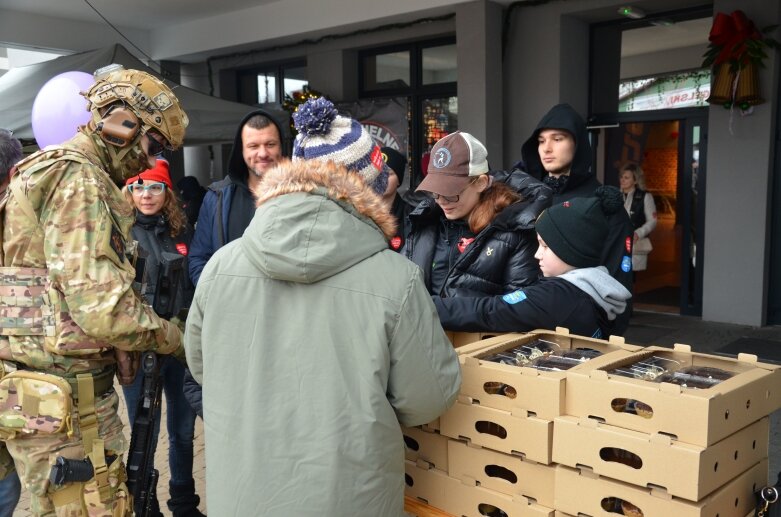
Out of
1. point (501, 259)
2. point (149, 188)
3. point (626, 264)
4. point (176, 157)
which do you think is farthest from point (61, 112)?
point (176, 157)

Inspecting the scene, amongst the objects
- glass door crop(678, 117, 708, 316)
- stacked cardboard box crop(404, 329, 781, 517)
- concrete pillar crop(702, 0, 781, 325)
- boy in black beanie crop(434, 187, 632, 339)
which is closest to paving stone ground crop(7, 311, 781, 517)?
concrete pillar crop(702, 0, 781, 325)

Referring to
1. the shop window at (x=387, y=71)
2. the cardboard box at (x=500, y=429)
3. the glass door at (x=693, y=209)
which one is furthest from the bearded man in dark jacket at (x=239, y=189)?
the shop window at (x=387, y=71)

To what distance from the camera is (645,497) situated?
1586 mm

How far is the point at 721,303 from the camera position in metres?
7.17

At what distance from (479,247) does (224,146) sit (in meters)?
10.1

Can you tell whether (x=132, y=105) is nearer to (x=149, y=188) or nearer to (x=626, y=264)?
(x=149, y=188)

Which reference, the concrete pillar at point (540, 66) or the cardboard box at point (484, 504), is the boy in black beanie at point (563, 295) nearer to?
the cardboard box at point (484, 504)

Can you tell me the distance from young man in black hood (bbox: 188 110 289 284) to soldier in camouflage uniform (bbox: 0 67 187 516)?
1001 mm

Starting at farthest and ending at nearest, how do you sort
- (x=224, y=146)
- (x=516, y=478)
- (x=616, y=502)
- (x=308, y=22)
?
1. (x=224, y=146)
2. (x=308, y=22)
3. (x=516, y=478)
4. (x=616, y=502)

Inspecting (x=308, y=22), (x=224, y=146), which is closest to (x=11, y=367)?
(x=308, y=22)

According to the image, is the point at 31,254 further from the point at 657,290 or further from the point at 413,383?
the point at 657,290

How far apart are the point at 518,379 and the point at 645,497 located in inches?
15.6

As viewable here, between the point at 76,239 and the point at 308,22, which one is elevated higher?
the point at 308,22

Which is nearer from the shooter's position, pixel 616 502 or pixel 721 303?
pixel 616 502
